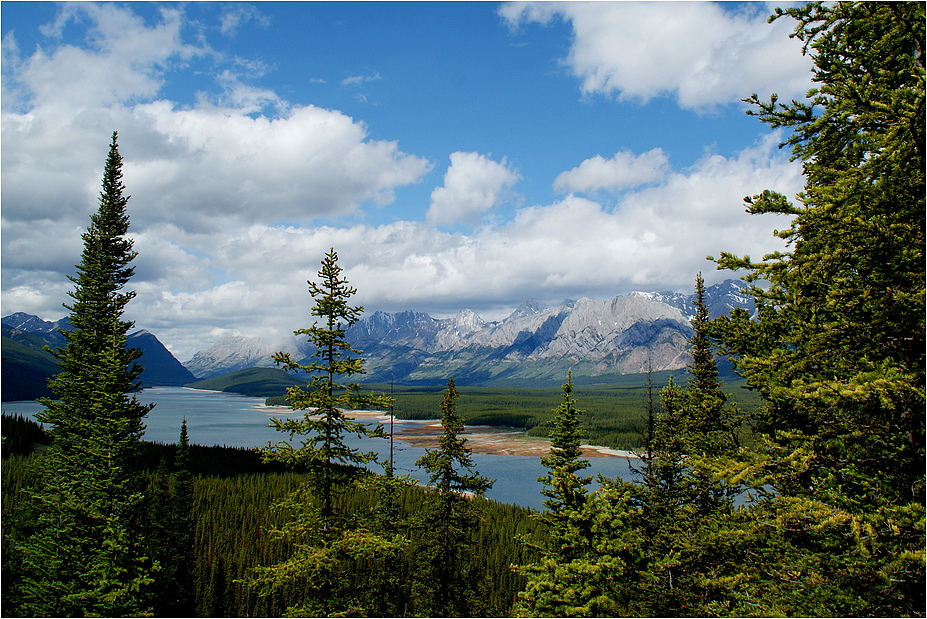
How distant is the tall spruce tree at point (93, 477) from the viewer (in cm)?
1883

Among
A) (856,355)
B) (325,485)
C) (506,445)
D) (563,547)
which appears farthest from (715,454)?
(506,445)

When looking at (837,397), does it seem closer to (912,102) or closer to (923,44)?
(912,102)

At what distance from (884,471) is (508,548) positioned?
57281mm

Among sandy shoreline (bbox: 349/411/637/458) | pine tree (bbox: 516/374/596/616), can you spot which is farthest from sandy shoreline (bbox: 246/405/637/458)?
pine tree (bbox: 516/374/596/616)

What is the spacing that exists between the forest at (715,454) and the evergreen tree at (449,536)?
11 cm

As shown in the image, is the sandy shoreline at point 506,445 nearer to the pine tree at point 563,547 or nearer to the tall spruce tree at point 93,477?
the tall spruce tree at point 93,477

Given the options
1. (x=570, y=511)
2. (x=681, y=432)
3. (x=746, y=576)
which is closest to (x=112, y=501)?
(x=570, y=511)

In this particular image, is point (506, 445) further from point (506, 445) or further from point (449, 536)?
point (449, 536)

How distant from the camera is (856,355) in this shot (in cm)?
915

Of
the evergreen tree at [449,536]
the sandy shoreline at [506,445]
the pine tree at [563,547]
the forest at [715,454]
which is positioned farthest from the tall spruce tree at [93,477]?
the sandy shoreline at [506,445]

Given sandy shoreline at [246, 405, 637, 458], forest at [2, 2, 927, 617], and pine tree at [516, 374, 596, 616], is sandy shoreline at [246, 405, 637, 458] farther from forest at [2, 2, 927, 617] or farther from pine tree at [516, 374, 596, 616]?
pine tree at [516, 374, 596, 616]

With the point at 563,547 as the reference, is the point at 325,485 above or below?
above

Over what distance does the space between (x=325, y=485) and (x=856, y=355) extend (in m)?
14.0

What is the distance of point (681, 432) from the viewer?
24859 mm
